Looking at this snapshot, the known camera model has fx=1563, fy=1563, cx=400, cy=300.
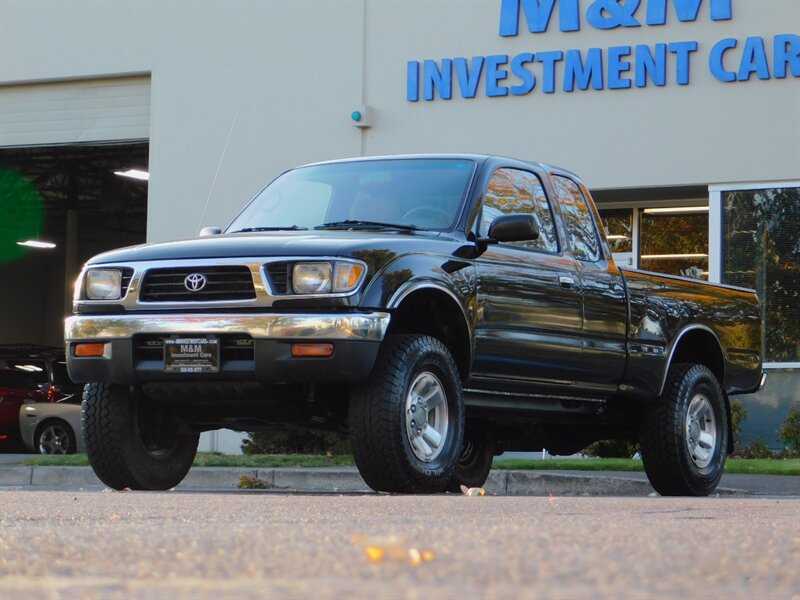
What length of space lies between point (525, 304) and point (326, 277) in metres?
1.56

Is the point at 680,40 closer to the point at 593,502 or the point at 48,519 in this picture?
the point at 593,502

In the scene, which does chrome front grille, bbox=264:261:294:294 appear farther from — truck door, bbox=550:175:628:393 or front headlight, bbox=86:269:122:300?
truck door, bbox=550:175:628:393

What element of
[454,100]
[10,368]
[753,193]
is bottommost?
[10,368]

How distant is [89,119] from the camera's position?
2066 centimetres

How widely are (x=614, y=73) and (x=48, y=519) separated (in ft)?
42.8

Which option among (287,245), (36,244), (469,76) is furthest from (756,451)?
(36,244)

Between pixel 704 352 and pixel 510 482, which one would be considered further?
pixel 510 482

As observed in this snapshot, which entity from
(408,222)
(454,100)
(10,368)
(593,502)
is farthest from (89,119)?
(593,502)

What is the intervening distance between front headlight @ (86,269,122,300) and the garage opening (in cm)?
2078

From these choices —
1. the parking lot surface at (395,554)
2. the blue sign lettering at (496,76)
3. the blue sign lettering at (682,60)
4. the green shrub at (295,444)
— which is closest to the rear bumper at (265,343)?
the parking lot surface at (395,554)

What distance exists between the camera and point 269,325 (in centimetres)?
727

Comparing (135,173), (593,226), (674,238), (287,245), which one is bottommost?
(287,245)

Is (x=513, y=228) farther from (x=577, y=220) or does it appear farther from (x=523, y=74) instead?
(x=523, y=74)

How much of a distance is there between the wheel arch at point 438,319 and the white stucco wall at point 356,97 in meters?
9.62
